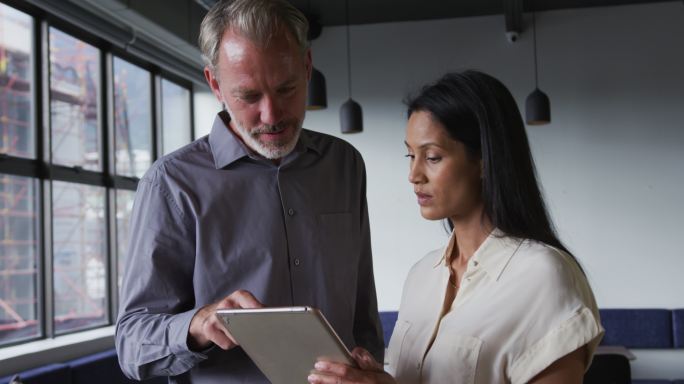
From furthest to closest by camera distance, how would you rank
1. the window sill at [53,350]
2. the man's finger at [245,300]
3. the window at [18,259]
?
the window at [18,259] < the window sill at [53,350] < the man's finger at [245,300]

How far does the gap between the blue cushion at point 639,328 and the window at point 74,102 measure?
4.99m

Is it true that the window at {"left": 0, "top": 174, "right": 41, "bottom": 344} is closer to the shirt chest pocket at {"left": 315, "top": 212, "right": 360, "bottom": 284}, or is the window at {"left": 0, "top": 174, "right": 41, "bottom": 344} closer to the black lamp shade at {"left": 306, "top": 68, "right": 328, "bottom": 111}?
the black lamp shade at {"left": 306, "top": 68, "right": 328, "bottom": 111}

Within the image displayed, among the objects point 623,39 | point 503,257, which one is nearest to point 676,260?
point 623,39

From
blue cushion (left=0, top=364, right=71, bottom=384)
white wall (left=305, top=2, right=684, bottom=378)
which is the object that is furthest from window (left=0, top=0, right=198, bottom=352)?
white wall (left=305, top=2, right=684, bottom=378)

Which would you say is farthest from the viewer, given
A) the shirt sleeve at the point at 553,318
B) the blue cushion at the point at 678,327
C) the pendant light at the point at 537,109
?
the blue cushion at the point at 678,327

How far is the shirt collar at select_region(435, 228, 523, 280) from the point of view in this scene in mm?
1610

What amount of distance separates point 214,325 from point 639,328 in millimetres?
6548

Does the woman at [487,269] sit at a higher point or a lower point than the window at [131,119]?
lower

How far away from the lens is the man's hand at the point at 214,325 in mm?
1366

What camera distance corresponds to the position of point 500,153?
1598 mm

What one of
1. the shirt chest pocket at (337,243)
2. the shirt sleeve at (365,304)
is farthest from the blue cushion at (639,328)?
the shirt chest pocket at (337,243)

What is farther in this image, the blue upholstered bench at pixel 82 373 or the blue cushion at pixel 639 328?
the blue cushion at pixel 639 328

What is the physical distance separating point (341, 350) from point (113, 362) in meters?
4.60

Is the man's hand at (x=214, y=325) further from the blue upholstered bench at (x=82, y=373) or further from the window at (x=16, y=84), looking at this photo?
the window at (x=16, y=84)
